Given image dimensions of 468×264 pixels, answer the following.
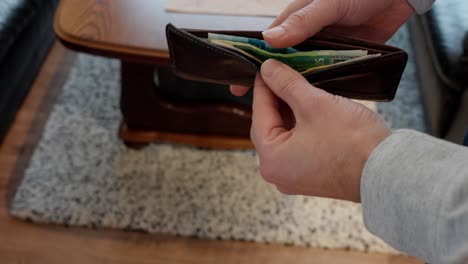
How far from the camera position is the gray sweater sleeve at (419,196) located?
48 centimetres

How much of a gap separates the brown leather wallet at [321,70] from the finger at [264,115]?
0.11 feet

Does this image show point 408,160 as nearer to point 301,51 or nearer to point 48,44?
point 301,51

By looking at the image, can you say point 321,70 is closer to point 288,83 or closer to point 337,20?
point 288,83

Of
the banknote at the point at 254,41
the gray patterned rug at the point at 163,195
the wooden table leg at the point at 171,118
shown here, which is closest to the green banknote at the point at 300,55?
the banknote at the point at 254,41

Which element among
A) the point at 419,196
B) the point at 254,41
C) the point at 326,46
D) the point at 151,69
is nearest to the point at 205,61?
the point at 254,41

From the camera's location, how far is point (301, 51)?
701mm

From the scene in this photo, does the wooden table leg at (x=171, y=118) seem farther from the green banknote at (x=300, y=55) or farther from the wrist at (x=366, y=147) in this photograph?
the wrist at (x=366, y=147)

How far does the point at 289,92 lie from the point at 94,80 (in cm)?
116

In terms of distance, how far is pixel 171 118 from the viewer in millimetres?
1357

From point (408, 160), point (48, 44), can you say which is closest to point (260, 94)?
point (408, 160)

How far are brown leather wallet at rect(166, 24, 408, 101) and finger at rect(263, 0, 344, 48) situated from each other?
19 mm

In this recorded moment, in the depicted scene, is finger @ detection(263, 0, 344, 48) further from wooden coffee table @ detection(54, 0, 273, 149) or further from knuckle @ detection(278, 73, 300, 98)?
wooden coffee table @ detection(54, 0, 273, 149)

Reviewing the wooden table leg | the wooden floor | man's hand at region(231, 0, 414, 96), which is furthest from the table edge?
the wooden floor

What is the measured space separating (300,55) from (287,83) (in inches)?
2.0
